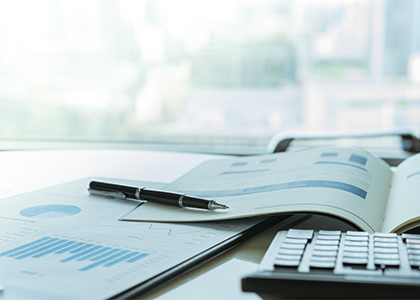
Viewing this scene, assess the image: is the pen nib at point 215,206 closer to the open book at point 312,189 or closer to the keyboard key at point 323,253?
the open book at point 312,189

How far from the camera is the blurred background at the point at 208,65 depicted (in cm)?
621

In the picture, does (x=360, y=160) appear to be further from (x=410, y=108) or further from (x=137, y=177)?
(x=410, y=108)

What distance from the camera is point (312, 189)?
36cm

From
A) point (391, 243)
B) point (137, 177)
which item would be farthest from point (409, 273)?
point (137, 177)

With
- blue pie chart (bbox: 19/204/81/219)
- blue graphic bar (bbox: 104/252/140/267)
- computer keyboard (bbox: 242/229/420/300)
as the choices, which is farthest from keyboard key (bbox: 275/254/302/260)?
blue pie chart (bbox: 19/204/81/219)

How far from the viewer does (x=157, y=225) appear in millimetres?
335

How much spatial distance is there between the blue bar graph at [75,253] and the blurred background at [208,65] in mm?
4918

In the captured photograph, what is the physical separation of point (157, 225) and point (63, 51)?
23.6 ft

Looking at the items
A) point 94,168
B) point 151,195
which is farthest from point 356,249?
point 94,168

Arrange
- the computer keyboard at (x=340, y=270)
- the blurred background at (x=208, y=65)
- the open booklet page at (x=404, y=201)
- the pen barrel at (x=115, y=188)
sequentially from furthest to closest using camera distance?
the blurred background at (x=208, y=65)
the pen barrel at (x=115, y=188)
the open booklet page at (x=404, y=201)
the computer keyboard at (x=340, y=270)

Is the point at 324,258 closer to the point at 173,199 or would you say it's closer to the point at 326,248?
the point at 326,248

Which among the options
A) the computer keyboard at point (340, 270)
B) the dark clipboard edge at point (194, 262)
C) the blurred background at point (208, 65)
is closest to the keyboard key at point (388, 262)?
the computer keyboard at point (340, 270)

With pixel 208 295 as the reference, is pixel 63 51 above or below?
above

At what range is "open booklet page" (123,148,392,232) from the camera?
1.08 ft
